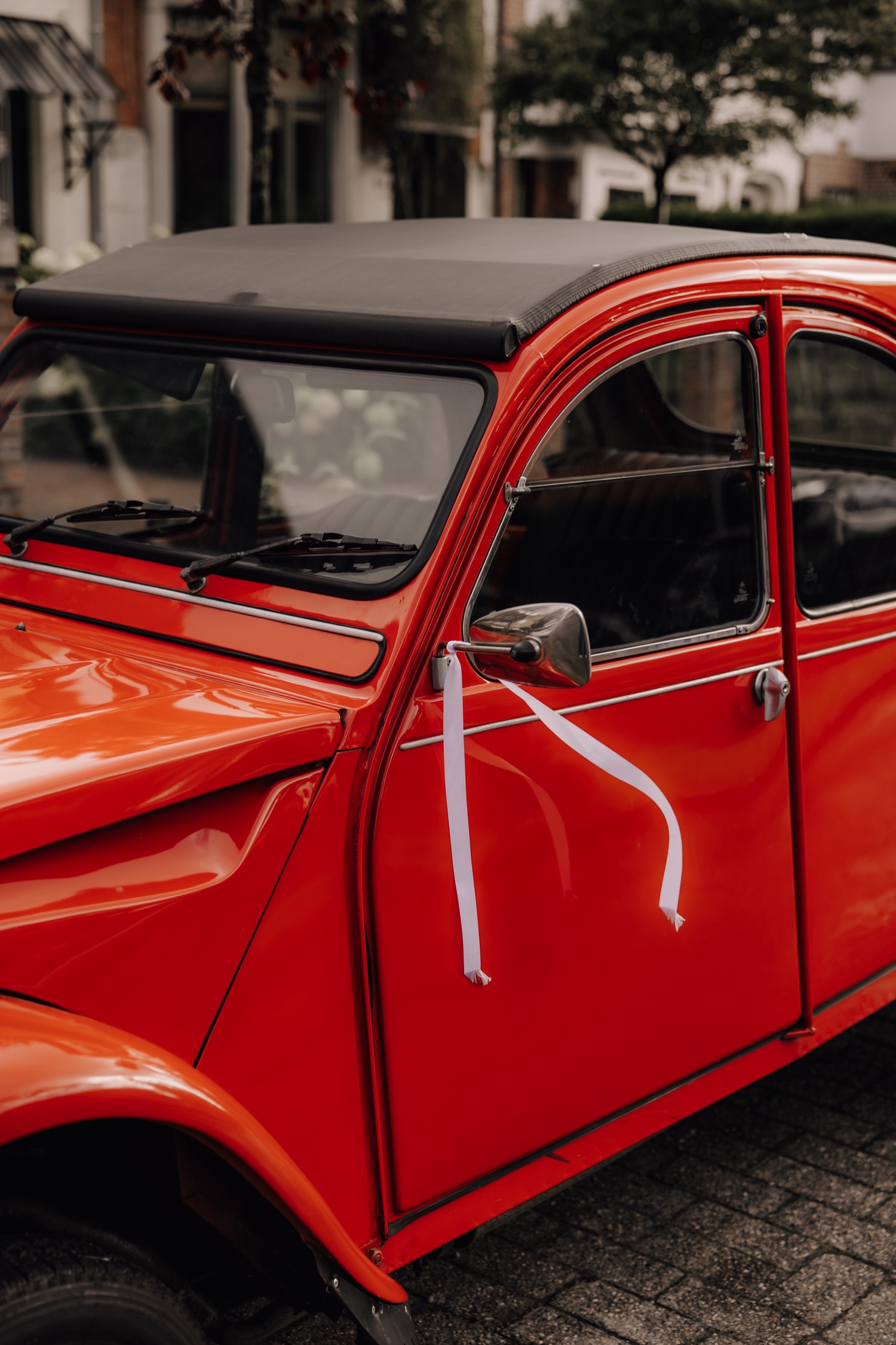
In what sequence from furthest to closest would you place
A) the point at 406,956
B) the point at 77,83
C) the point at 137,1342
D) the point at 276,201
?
the point at 276,201
the point at 77,83
the point at 406,956
the point at 137,1342

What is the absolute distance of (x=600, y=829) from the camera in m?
2.45

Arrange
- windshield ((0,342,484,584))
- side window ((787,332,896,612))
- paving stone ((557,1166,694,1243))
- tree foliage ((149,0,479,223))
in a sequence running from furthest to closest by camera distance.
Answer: tree foliage ((149,0,479,223)) → paving stone ((557,1166,694,1243)) → side window ((787,332,896,612)) → windshield ((0,342,484,584))

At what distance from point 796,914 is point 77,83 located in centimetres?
1360

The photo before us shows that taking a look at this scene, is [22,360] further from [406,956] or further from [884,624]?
[884,624]

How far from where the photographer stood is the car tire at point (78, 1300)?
1.68 m

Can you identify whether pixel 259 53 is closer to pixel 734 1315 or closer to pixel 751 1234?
pixel 751 1234

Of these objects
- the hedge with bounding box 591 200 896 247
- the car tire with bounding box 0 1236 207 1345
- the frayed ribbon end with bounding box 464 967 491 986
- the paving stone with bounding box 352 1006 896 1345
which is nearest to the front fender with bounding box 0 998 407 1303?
the car tire with bounding box 0 1236 207 1345

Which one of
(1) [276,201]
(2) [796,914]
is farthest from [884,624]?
(1) [276,201]

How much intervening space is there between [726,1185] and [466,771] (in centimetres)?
162

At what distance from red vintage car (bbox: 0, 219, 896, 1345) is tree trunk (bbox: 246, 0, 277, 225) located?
421 centimetres

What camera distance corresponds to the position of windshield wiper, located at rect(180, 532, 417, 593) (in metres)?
2.32

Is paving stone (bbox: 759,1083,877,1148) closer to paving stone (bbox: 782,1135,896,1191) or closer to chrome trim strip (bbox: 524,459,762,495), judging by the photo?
paving stone (bbox: 782,1135,896,1191)

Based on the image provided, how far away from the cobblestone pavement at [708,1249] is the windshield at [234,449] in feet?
4.62

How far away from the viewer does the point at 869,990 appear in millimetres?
3135
